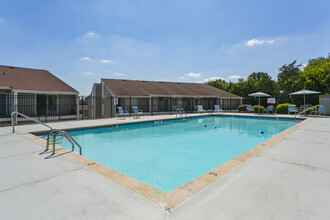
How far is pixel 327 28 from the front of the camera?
53.8 ft

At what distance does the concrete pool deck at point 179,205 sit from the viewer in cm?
222

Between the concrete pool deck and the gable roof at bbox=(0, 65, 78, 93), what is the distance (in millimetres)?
14895

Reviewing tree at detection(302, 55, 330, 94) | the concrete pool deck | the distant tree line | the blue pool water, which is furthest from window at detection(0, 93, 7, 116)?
tree at detection(302, 55, 330, 94)

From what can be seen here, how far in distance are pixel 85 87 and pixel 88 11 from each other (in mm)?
17043

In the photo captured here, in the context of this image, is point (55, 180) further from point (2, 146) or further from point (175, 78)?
point (175, 78)

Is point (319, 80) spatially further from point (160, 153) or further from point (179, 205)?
point (179, 205)

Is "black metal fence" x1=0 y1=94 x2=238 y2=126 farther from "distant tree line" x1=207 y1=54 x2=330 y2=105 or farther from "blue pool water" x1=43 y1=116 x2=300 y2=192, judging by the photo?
"distant tree line" x1=207 y1=54 x2=330 y2=105

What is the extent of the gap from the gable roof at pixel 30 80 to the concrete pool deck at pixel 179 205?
14895 millimetres

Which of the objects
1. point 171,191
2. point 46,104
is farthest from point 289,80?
point 46,104

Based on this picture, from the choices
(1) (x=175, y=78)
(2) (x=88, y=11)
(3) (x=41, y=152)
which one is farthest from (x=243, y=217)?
(1) (x=175, y=78)

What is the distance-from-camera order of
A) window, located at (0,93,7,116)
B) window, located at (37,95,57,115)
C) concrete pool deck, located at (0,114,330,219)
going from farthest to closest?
1. window, located at (37,95,57,115)
2. window, located at (0,93,7,116)
3. concrete pool deck, located at (0,114,330,219)

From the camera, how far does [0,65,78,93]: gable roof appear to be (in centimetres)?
1582

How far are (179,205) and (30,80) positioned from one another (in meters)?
21.0

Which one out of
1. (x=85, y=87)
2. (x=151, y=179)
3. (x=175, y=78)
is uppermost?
(x=175, y=78)
